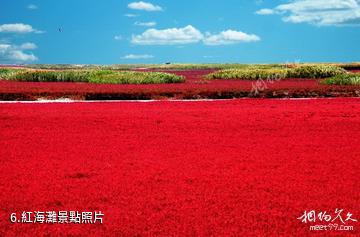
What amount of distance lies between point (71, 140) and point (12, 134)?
2.28m

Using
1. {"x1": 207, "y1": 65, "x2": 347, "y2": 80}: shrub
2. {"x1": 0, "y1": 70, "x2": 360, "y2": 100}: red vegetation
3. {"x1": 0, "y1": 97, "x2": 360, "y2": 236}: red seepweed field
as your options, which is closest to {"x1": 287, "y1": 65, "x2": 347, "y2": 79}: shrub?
{"x1": 207, "y1": 65, "x2": 347, "y2": 80}: shrub

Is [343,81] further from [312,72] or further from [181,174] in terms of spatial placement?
[181,174]

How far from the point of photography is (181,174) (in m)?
9.57

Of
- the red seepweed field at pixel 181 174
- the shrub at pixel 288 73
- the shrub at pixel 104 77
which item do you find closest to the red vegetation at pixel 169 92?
the shrub at pixel 104 77

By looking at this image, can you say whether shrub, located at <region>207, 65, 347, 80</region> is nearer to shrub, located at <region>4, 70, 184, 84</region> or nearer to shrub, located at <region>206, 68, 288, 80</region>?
shrub, located at <region>206, 68, 288, 80</region>

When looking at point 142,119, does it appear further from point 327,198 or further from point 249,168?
point 327,198

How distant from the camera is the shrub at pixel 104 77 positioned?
4319 cm

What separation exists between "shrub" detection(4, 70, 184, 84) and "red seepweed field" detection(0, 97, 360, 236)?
24585 mm

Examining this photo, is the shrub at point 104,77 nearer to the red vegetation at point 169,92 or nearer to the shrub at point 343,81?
the red vegetation at point 169,92

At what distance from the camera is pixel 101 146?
13.0m

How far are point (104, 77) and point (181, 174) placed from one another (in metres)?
36.2

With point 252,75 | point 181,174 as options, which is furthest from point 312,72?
point 181,174

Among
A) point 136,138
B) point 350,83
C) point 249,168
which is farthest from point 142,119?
point 350,83

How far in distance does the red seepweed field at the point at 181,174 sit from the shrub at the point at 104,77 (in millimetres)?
24585
